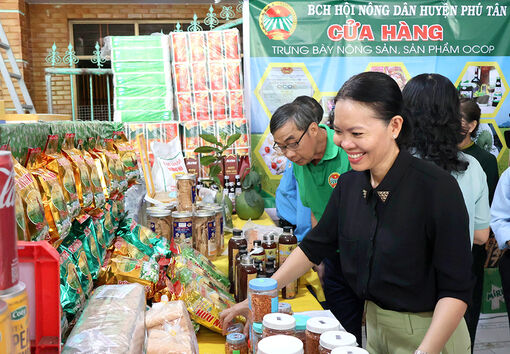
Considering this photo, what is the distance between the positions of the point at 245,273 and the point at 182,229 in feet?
1.77

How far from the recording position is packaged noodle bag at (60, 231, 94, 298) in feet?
3.87

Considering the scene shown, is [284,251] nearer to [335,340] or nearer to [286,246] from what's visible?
[286,246]

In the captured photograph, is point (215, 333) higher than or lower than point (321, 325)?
lower

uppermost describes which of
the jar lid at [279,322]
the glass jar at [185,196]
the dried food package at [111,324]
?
the glass jar at [185,196]

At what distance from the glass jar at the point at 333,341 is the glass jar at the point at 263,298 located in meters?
0.19

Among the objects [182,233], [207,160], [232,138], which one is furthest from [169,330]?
[232,138]

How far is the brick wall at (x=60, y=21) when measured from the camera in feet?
24.3

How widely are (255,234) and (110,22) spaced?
21.7 ft

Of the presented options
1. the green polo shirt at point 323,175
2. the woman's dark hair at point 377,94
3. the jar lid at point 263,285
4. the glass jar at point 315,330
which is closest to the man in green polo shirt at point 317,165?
the green polo shirt at point 323,175

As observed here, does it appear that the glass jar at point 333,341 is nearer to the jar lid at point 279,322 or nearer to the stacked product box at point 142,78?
the jar lid at point 279,322

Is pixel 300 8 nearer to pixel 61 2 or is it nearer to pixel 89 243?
pixel 89 243

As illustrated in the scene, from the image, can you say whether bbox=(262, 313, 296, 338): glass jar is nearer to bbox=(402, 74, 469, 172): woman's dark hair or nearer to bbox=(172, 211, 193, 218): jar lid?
bbox=(402, 74, 469, 172): woman's dark hair

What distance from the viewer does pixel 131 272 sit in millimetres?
1503

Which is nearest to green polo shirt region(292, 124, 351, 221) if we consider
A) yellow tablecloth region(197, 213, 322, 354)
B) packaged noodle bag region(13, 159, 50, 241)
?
yellow tablecloth region(197, 213, 322, 354)
